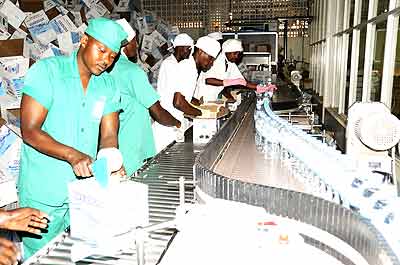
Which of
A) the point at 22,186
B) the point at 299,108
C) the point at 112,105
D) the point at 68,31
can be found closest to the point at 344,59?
the point at 299,108

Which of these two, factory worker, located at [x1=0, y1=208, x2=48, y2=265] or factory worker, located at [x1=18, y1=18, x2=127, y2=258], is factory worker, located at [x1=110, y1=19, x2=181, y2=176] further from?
factory worker, located at [x1=0, y1=208, x2=48, y2=265]

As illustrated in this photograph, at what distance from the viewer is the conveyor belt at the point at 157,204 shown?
3.19 ft

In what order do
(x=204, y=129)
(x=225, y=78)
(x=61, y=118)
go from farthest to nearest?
(x=225, y=78), (x=204, y=129), (x=61, y=118)

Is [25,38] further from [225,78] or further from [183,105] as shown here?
[225,78]

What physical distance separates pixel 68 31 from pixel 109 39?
2685 mm

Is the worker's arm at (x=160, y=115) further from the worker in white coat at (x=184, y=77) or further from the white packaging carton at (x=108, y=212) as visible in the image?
the white packaging carton at (x=108, y=212)

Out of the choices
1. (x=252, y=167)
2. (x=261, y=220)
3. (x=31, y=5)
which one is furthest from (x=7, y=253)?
(x=31, y=5)

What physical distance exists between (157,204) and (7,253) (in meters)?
0.47

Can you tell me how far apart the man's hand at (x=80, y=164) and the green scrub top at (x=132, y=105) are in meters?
0.82

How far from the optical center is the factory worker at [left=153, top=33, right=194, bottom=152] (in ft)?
8.79

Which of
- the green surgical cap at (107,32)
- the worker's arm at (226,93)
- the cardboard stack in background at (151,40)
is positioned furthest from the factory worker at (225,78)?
the green surgical cap at (107,32)

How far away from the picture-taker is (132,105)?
89.7 inches

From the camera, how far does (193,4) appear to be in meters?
7.38

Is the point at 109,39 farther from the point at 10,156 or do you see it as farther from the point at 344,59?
the point at 344,59
